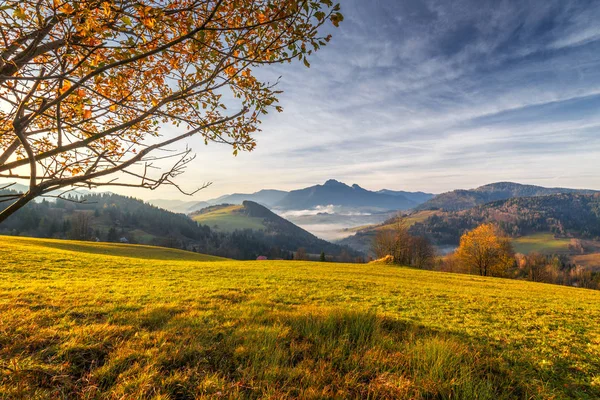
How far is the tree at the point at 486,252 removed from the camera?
49375 mm

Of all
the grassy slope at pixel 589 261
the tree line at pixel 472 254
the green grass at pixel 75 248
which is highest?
the green grass at pixel 75 248

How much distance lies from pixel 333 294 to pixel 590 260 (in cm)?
28744

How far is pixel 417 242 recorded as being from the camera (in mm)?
73625

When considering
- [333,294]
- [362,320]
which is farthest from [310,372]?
[333,294]

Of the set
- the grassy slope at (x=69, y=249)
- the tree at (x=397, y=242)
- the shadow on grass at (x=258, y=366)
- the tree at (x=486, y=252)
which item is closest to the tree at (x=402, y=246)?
the tree at (x=397, y=242)

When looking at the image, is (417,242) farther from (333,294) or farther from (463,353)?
(463,353)

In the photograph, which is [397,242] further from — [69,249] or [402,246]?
[69,249]

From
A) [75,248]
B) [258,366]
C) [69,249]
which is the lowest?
[75,248]

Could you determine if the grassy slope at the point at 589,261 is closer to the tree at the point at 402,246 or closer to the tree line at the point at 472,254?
the tree line at the point at 472,254

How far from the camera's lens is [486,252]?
50.0 metres

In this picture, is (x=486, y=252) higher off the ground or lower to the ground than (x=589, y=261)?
higher

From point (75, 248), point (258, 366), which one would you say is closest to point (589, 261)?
point (258, 366)

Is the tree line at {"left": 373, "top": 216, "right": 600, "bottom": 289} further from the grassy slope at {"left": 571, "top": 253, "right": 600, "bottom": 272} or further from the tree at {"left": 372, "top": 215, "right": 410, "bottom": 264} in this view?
the grassy slope at {"left": 571, "top": 253, "right": 600, "bottom": 272}

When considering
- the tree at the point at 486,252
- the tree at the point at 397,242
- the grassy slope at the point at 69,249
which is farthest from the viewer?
the tree at the point at 397,242
